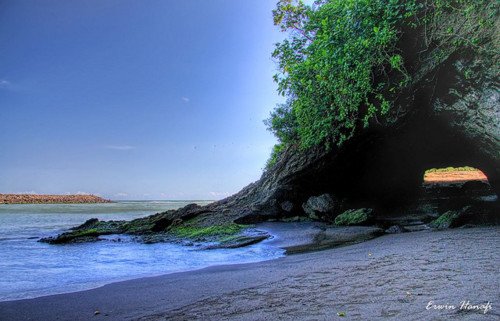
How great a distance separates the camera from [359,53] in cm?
1129

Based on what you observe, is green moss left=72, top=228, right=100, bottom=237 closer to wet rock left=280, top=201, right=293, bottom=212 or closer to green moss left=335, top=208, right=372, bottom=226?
wet rock left=280, top=201, right=293, bottom=212

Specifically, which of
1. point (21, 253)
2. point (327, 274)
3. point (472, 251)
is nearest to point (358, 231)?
point (472, 251)

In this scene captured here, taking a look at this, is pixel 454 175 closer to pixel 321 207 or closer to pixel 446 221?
pixel 321 207

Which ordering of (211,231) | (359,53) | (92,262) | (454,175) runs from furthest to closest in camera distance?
(454,175) → (211,231) → (359,53) → (92,262)

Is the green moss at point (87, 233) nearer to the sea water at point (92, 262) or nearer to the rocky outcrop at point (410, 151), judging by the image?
the sea water at point (92, 262)

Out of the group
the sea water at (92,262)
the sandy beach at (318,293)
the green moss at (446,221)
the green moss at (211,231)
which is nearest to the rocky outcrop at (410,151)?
the green moss at (211,231)

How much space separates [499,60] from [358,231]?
22.4 ft

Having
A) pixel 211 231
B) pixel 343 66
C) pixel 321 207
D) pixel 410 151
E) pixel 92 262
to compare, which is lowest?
pixel 92 262

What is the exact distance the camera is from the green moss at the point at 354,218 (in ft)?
44.7

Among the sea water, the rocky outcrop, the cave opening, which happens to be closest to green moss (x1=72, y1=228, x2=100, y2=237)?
the sea water

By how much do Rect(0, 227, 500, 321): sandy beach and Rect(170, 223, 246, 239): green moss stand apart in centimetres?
662

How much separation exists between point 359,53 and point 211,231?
939 centimetres

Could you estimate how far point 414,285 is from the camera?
4285mm

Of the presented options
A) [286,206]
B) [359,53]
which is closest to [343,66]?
[359,53]
